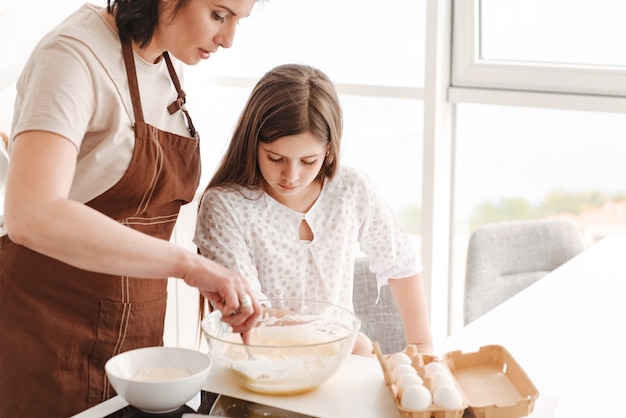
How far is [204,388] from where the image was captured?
4.25ft

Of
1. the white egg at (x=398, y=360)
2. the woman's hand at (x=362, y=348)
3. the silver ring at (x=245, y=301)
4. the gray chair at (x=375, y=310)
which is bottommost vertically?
the gray chair at (x=375, y=310)

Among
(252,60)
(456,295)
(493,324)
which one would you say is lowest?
(456,295)

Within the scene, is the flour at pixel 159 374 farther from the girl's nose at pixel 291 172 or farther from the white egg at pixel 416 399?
the girl's nose at pixel 291 172

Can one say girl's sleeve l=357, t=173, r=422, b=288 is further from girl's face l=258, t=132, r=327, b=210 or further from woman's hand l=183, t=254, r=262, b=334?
woman's hand l=183, t=254, r=262, b=334

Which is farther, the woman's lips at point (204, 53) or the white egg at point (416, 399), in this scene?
the woman's lips at point (204, 53)

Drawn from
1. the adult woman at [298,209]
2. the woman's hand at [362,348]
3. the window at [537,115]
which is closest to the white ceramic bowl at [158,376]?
the adult woman at [298,209]

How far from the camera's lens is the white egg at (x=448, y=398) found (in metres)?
1.17

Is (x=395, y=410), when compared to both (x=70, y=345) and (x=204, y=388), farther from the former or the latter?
(x=70, y=345)

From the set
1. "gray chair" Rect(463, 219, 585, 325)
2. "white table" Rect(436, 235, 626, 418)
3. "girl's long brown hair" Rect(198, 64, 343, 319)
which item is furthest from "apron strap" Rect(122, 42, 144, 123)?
"gray chair" Rect(463, 219, 585, 325)

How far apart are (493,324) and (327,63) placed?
A: 1.51 meters

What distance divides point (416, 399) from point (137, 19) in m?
0.78

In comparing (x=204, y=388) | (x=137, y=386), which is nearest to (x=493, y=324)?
(x=204, y=388)

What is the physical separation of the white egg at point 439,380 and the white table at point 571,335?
178 millimetres

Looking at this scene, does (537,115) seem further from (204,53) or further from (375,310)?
(204,53)
